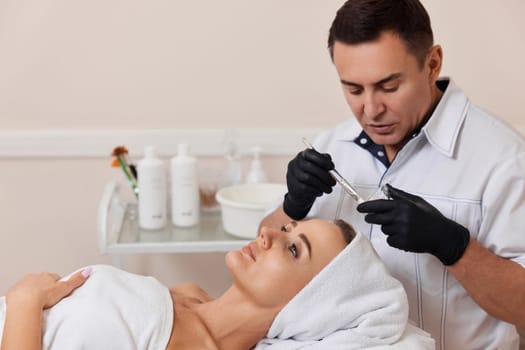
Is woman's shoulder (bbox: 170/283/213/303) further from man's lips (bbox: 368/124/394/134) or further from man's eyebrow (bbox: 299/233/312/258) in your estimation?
man's lips (bbox: 368/124/394/134)

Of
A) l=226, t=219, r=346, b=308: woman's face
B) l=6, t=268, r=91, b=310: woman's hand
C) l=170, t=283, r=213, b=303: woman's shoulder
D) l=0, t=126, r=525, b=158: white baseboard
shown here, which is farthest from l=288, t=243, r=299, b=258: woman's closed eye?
l=0, t=126, r=525, b=158: white baseboard

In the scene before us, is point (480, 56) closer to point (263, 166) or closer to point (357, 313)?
point (263, 166)

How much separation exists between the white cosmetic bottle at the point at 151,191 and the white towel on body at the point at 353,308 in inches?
31.5

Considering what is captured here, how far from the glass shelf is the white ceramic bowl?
0.03 meters

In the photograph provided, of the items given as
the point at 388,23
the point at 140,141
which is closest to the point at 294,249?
the point at 388,23

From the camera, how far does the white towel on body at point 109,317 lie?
1245 mm

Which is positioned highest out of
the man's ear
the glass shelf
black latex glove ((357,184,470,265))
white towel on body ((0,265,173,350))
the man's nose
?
the man's ear

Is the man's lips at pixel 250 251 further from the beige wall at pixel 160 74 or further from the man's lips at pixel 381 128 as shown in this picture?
the beige wall at pixel 160 74

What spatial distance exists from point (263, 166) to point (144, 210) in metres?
0.45

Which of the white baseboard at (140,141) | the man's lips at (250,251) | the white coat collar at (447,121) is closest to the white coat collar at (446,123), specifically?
the white coat collar at (447,121)

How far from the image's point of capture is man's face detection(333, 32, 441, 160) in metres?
1.36

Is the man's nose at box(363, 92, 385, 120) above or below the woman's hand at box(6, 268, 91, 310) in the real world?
above

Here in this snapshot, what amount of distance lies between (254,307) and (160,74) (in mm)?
1049

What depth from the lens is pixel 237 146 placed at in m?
2.28
